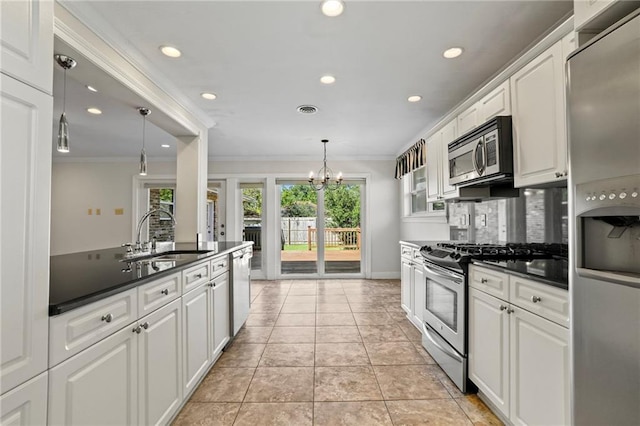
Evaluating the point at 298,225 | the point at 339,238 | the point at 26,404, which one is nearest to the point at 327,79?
the point at 26,404

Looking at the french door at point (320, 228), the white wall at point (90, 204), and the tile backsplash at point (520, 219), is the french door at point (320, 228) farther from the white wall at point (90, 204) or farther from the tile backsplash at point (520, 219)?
the white wall at point (90, 204)

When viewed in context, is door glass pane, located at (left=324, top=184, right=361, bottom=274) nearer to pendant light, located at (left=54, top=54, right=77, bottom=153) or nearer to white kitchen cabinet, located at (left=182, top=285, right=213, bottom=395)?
white kitchen cabinet, located at (left=182, top=285, right=213, bottom=395)

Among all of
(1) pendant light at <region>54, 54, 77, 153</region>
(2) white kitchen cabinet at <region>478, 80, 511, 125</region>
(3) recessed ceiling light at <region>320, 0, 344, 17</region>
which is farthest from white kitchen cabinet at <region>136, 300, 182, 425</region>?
(2) white kitchen cabinet at <region>478, 80, 511, 125</region>

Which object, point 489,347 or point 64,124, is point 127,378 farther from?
point 489,347

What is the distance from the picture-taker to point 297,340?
9.78 ft

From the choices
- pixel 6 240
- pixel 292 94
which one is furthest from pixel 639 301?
pixel 292 94

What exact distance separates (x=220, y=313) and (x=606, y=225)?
8.26 ft

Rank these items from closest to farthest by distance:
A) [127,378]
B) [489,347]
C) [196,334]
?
[127,378], [489,347], [196,334]

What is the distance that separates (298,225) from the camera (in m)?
6.27

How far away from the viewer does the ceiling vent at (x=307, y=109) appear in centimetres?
340

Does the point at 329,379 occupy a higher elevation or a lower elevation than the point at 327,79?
lower

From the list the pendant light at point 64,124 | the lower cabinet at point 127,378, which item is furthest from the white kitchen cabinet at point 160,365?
the pendant light at point 64,124

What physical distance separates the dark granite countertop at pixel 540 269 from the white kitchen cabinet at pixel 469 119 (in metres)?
→ 1.27

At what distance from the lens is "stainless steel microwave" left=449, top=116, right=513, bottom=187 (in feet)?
6.98
